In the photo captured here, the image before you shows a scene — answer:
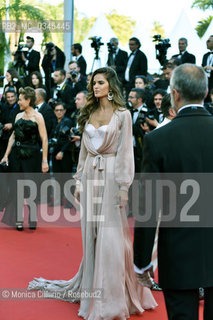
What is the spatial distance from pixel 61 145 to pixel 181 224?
246 inches

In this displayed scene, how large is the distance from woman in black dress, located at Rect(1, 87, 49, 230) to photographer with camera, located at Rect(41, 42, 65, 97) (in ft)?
14.7

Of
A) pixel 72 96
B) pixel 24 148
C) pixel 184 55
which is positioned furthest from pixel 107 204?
pixel 184 55

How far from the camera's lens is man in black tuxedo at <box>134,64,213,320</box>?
250 centimetres

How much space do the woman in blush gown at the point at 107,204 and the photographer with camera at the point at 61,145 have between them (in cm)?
422

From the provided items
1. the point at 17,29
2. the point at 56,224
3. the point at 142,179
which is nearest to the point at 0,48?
the point at 17,29

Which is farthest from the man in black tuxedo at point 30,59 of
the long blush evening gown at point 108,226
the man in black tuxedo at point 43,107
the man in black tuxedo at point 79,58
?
the long blush evening gown at point 108,226

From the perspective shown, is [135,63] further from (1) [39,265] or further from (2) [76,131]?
(1) [39,265]

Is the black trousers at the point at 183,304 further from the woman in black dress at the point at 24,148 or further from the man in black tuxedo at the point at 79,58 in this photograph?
the man in black tuxedo at the point at 79,58

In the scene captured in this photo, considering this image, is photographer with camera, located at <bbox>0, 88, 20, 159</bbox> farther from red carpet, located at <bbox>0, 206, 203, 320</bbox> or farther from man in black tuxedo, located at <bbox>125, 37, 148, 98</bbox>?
man in black tuxedo, located at <bbox>125, 37, 148, 98</bbox>

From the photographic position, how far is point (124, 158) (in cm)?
406

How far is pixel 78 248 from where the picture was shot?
6141 mm

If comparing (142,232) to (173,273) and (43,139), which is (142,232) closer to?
(173,273)

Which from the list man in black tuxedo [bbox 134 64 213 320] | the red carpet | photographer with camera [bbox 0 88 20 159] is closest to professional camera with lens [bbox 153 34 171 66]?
photographer with camera [bbox 0 88 20 159]

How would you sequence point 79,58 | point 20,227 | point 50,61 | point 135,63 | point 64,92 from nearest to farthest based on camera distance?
point 20,227
point 64,92
point 135,63
point 79,58
point 50,61
